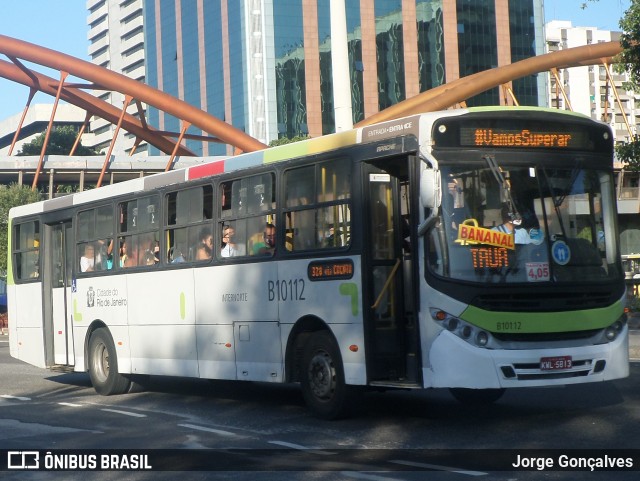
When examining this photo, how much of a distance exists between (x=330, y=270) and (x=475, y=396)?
2480 millimetres

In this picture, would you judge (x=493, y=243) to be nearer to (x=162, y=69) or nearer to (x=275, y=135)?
(x=275, y=135)

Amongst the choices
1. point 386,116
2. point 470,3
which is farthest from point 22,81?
point 470,3

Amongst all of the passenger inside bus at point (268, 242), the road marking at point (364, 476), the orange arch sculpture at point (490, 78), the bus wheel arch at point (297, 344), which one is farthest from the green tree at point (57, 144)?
the road marking at point (364, 476)

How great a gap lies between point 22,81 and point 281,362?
52825mm

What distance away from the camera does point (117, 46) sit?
7032 inches

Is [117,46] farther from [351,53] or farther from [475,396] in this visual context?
[475,396]

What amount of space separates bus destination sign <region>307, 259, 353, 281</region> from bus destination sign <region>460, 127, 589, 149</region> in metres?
1.81

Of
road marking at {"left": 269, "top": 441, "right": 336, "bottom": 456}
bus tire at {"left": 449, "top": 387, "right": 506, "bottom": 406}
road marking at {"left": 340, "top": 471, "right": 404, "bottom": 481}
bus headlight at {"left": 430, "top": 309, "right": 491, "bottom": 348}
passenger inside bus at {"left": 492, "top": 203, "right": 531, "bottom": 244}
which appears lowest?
road marking at {"left": 269, "top": 441, "right": 336, "bottom": 456}

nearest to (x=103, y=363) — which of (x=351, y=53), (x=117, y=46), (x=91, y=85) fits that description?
(x=91, y=85)

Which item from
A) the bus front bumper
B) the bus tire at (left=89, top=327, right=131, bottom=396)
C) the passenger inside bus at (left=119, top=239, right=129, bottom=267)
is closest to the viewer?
the bus front bumper

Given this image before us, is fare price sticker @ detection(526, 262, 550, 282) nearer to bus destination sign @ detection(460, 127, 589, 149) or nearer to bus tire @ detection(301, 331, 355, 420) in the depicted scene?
bus destination sign @ detection(460, 127, 589, 149)

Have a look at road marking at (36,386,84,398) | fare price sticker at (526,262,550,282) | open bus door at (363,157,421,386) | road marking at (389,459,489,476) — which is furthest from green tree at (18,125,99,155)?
road marking at (389,459,489,476)

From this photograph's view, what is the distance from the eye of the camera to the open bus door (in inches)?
462

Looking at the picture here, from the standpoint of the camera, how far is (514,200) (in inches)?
438
